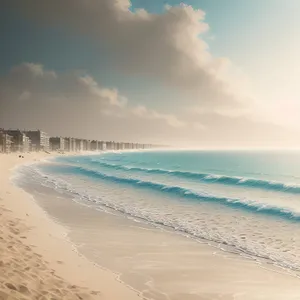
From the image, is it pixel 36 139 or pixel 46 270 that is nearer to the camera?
pixel 46 270

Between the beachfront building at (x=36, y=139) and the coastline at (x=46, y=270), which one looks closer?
the coastline at (x=46, y=270)

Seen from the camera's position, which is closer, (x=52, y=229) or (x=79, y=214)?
(x=52, y=229)

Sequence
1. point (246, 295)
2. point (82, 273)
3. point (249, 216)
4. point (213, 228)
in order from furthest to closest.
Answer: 1. point (249, 216)
2. point (213, 228)
3. point (82, 273)
4. point (246, 295)

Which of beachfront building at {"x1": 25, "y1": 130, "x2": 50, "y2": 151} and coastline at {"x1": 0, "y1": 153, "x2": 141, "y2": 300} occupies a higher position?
beachfront building at {"x1": 25, "y1": 130, "x2": 50, "y2": 151}

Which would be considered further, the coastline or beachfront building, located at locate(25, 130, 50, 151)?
beachfront building, located at locate(25, 130, 50, 151)

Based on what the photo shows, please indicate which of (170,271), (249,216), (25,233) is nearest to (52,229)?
(25,233)

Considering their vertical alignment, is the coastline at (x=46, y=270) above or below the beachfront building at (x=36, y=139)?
below

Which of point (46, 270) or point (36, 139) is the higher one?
point (36, 139)

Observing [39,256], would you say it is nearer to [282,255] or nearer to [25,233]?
[25,233]
